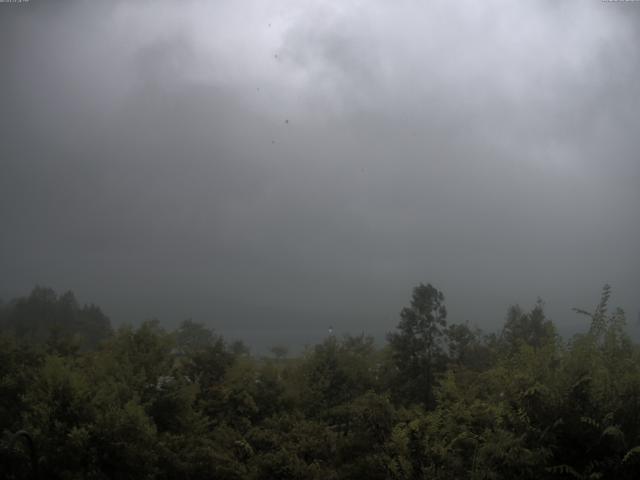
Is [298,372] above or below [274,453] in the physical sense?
above

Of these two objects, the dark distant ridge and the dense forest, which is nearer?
the dense forest

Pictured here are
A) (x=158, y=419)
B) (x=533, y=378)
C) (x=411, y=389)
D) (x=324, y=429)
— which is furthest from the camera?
(x=411, y=389)

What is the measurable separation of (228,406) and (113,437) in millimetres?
10567

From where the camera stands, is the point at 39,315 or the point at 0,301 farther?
the point at 0,301

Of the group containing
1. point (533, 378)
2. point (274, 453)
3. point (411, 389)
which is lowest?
point (274, 453)

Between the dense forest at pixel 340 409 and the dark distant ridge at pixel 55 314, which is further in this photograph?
the dark distant ridge at pixel 55 314

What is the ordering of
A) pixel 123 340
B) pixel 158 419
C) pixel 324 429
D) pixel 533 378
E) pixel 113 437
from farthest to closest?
pixel 123 340 < pixel 158 419 < pixel 324 429 < pixel 113 437 < pixel 533 378

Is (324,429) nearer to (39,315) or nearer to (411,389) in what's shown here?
(411,389)

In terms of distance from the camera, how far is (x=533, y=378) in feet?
31.2

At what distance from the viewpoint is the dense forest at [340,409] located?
8.88 m

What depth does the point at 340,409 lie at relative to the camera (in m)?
20.5

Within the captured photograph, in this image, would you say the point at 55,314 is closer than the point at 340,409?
No

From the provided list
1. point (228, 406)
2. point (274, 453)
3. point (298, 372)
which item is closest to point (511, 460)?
point (274, 453)

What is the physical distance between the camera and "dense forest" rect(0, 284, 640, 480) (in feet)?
29.1
